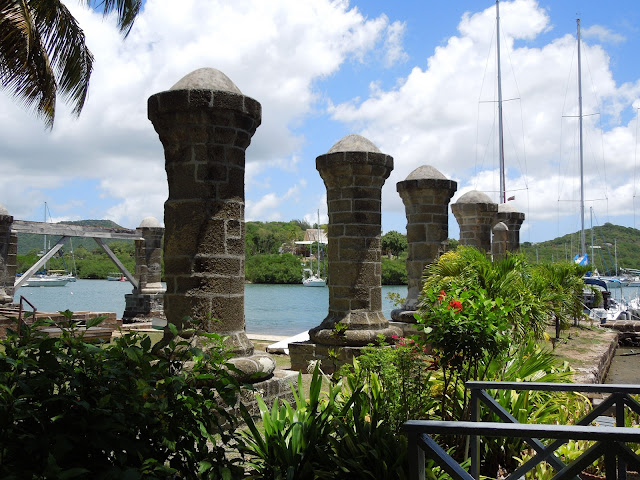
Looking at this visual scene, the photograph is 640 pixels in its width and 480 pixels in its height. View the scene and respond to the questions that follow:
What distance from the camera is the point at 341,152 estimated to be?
8.82 m

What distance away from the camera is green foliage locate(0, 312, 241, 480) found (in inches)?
91.5

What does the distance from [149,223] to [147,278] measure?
6.35 ft

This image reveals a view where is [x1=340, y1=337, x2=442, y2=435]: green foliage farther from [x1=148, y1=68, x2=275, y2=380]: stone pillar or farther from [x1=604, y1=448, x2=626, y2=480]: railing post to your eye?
[x1=604, y1=448, x2=626, y2=480]: railing post

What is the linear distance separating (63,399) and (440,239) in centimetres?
895

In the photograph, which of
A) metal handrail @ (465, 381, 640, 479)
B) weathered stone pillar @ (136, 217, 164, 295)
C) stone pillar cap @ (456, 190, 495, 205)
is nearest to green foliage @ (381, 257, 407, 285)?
weathered stone pillar @ (136, 217, 164, 295)

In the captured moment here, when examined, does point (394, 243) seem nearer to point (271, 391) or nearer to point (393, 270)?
point (393, 270)

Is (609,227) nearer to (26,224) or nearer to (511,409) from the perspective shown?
(26,224)

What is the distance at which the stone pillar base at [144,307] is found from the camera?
65.9 feet

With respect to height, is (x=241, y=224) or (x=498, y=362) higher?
(x=241, y=224)

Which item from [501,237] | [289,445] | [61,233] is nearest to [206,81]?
[289,445]

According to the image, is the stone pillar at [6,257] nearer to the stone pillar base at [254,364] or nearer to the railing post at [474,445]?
the stone pillar base at [254,364]

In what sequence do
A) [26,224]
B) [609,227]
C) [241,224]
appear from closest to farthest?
[241,224]
[26,224]
[609,227]

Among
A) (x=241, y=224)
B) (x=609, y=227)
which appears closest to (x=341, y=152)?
(x=241, y=224)

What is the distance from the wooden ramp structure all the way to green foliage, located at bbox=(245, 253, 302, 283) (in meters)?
42.7
